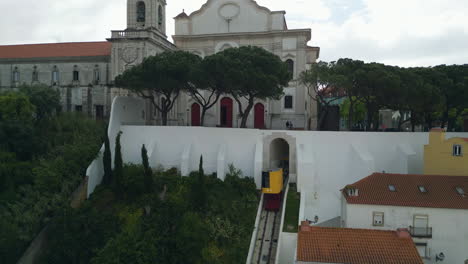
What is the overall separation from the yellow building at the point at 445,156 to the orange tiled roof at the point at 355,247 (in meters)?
8.39

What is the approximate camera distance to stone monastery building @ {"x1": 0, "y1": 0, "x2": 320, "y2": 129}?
3798cm

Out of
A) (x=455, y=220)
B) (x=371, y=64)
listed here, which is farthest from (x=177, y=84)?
(x=455, y=220)

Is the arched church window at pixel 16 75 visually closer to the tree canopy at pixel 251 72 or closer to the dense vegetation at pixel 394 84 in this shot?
the tree canopy at pixel 251 72

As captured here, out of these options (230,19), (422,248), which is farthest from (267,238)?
(230,19)

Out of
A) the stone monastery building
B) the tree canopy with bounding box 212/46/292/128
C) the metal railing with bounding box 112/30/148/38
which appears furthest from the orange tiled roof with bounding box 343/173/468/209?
the metal railing with bounding box 112/30/148/38

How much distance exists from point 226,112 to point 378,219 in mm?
21309

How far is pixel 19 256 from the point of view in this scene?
75.5ft

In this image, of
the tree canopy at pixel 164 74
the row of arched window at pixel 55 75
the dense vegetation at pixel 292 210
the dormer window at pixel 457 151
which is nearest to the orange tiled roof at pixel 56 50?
the row of arched window at pixel 55 75

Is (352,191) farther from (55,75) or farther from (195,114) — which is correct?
(55,75)

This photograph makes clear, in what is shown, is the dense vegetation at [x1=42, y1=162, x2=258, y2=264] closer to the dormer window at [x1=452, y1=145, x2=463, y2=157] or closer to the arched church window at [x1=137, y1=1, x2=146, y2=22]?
the dormer window at [x1=452, y1=145, x2=463, y2=157]

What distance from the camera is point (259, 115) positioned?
39.4 m

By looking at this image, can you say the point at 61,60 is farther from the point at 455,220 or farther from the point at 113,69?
the point at 455,220

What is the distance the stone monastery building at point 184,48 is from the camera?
1495 inches

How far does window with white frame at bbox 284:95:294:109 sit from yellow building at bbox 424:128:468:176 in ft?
48.7
